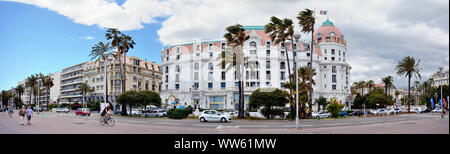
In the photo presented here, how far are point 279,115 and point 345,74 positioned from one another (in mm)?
55322

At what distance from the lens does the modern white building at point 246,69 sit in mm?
75312

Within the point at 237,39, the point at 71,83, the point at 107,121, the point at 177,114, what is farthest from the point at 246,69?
the point at 71,83

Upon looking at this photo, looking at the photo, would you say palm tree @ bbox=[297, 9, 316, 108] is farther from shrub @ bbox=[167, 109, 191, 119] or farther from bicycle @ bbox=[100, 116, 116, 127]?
bicycle @ bbox=[100, 116, 116, 127]

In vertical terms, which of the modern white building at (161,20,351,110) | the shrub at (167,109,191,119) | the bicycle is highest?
the modern white building at (161,20,351,110)

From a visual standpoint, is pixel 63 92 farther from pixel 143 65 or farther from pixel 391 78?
pixel 391 78

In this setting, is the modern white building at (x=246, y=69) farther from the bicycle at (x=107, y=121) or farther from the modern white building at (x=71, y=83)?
the modern white building at (x=71, y=83)

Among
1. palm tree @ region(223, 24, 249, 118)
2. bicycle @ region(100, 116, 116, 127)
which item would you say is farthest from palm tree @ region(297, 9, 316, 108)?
bicycle @ region(100, 116, 116, 127)

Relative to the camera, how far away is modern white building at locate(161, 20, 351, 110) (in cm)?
7531

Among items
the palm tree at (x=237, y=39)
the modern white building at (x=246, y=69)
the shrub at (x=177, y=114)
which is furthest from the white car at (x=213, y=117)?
the modern white building at (x=246, y=69)

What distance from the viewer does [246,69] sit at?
76062 millimetres

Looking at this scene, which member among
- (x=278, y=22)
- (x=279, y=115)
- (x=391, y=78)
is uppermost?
(x=278, y=22)
